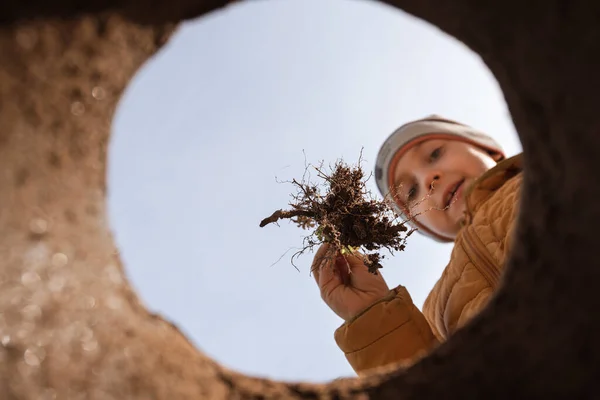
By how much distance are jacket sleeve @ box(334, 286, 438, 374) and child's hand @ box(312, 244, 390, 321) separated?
13 centimetres

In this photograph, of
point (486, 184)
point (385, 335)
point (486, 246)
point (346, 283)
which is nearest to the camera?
point (486, 246)

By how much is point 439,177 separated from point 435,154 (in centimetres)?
19

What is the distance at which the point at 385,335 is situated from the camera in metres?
2.14

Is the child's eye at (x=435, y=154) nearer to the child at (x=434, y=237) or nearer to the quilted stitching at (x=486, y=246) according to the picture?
the child at (x=434, y=237)

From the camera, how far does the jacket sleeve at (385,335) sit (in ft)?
6.91

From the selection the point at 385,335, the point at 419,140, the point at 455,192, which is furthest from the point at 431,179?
the point at 385,335

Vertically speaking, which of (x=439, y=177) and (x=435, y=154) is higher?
(x=435, y=154)

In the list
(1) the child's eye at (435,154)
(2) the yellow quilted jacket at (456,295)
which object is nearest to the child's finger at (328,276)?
(2) the yellow quilted jacket at (456,295)

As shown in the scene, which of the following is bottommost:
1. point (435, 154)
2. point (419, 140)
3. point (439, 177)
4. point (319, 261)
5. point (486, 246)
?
point (486, 246)

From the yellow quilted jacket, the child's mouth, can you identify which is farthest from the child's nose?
the yellow quilted jacket

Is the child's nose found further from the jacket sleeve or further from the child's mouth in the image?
the jacket sleeve

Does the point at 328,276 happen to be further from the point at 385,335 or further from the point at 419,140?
the point at 419,140

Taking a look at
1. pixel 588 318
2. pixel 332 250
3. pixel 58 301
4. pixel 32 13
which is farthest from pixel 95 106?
pixel 332 250

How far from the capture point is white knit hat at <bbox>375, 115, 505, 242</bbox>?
3041 millimetres
